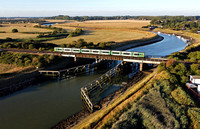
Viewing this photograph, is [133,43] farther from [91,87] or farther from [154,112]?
[154,112]

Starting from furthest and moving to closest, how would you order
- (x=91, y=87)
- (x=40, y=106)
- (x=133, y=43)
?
1. (x=133, y=43)
2. (x=91, y=87)
3. (x=40, y=106)

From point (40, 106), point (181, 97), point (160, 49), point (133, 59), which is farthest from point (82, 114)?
point (160, 49)

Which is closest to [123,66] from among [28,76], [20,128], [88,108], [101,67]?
[101,67]

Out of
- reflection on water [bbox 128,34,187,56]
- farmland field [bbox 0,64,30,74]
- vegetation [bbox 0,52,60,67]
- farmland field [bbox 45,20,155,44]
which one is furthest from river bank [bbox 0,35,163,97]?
farmland field [bbox 45,20,155,44]

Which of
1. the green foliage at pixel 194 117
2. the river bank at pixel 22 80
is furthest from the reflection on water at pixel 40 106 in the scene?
the green foliage at pixel 194 117

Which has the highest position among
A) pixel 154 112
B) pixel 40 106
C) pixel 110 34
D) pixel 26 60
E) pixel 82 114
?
pixel 110 34

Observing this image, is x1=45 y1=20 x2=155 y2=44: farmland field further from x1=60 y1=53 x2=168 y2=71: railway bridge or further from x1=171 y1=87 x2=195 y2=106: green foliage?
x1=171 y1=87 x2=195 y2=106: green foliage

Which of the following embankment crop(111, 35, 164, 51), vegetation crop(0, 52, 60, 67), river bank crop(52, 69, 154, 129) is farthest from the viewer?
embankment crop(111, 35, 164, 51)

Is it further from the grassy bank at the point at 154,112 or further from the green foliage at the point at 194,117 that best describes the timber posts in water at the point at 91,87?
the green foliage at the point at 194,117

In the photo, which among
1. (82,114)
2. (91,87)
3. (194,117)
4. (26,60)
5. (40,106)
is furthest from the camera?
(26,60)
